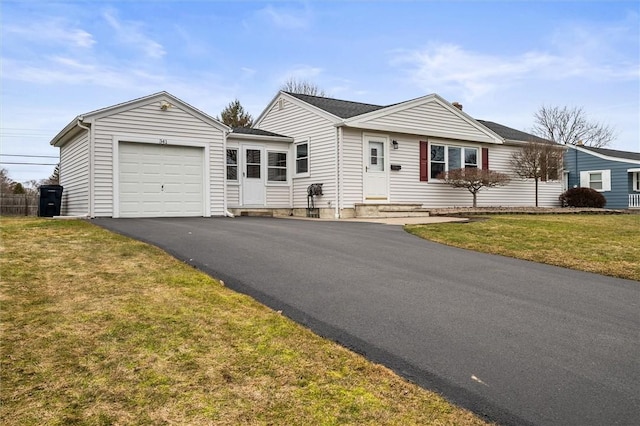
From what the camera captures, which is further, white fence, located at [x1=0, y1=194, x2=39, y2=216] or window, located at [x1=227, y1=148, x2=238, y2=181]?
white fence, located at [x1=0, y1=194, x2=39, y2=216]

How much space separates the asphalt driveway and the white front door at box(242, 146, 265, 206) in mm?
8267

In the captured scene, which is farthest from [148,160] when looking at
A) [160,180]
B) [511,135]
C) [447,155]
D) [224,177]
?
[511,135]

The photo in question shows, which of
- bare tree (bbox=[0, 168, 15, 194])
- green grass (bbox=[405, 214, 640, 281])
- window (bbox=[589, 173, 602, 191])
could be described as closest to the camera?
green grass (bbox=[405, 214, 640, 281])

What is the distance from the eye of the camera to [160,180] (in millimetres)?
14422

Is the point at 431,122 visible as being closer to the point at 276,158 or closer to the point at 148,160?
the point at 276,158

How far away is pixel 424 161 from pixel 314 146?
13.6 feet

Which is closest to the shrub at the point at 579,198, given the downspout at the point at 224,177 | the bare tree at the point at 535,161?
the bare tree at the point at 535,161

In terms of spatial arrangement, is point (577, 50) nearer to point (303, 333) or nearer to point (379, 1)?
point (379, 1)

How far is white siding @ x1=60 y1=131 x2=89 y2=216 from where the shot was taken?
1402cm

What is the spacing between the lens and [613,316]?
5.11 meters

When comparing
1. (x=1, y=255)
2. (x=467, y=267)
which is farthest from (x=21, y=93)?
(x=467, y=267)

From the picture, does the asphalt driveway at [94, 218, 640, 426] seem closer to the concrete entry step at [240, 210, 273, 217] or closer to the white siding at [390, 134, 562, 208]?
the concrete entry step at [240, 210, 273, 217]

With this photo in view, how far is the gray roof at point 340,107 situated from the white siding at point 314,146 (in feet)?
1.37

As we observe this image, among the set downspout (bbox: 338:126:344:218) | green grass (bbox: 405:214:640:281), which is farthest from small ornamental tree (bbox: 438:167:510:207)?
green grass (bbox: 405:214:640:281)
